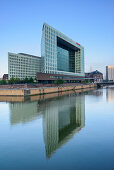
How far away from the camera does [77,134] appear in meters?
19.8

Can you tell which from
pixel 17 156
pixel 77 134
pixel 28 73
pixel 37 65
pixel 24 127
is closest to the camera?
pixel 17 156

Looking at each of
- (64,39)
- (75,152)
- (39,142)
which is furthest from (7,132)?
(64,39)

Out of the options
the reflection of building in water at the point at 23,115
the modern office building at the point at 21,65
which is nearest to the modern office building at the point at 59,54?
the modern office building at the point at 21,65

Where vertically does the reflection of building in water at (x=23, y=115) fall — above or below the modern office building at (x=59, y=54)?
below

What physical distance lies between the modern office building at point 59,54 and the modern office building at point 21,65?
30.5m

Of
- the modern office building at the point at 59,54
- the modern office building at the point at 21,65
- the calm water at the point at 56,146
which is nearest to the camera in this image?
the calm water at the point at 56,146

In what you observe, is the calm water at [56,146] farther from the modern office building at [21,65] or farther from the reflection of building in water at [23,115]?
the modern office building at [21,65]

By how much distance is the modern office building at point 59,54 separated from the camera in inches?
→ 3971

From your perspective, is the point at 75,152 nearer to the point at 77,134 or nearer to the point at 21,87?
the point at 77,134

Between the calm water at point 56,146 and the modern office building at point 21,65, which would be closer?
the calm water at point 56,146

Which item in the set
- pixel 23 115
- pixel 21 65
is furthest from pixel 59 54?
pixel 23 115

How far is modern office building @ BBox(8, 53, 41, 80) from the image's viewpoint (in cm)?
12500

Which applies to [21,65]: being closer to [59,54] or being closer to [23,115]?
[59,54]

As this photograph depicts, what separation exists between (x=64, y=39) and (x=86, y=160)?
117321 mm
